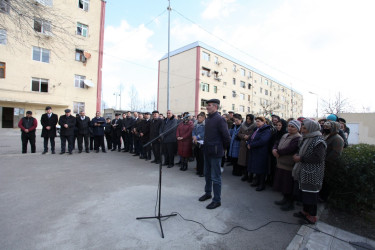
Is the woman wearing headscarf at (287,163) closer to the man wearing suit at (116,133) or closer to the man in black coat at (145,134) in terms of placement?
the man in black coat at (145,134)

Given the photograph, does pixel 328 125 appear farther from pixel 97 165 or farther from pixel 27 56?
pixel 27 56

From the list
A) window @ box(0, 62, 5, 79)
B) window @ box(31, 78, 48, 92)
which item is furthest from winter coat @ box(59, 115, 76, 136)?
window @ box(0, 62, 5, 79)

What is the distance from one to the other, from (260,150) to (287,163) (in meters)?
1.03

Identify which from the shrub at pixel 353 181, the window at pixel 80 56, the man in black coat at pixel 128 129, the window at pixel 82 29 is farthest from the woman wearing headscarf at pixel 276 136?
the window at pixel 82 29

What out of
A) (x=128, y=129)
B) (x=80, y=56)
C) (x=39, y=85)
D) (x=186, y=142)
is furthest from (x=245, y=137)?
(x=80, y=56)

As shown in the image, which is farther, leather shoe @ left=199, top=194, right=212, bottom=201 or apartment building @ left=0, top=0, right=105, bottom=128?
apartment building @ left=0, top=0, right=105, bottom=128

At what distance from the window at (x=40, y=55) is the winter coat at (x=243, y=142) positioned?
2168 cm

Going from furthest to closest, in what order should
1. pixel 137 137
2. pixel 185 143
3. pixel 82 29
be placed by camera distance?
1. pixel 82 29
2. pixel 137 137
3. pixel 185 143

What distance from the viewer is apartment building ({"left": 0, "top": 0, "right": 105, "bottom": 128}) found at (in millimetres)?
17312

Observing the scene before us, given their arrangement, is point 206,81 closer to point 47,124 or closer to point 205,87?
point 205,87

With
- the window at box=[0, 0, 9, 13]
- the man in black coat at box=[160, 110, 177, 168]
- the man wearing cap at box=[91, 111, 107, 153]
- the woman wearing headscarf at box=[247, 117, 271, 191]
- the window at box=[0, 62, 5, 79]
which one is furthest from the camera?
the window at box=[0, 62, 5, 79]

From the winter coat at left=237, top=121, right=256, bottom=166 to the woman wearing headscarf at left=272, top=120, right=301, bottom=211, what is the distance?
5.01 ft

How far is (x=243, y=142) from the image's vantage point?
5551 millimetres

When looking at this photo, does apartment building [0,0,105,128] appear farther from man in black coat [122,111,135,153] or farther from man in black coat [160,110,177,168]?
man in black coat [160,110,177,168]
